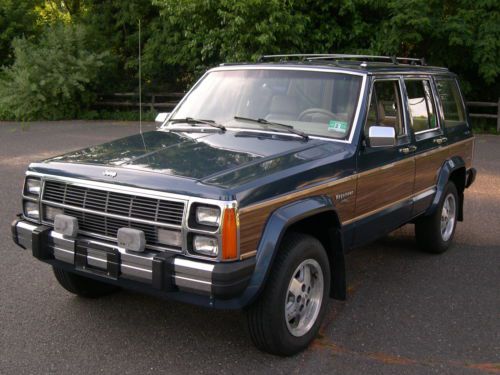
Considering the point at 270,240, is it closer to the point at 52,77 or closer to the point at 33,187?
the point at 33,187

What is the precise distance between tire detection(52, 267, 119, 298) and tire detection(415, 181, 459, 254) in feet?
10.2

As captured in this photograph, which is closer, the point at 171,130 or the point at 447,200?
Result: the point at 171,130

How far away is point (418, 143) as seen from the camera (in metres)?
5.36

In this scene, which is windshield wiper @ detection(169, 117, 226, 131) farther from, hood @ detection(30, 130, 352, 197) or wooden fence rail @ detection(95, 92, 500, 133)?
wooden fence rail @ detection(95, 92, 500, 133)

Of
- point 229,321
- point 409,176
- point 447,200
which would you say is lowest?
point 229,321

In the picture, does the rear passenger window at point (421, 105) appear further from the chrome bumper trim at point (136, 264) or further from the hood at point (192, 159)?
the chrome bumper trim at point (136, 264)

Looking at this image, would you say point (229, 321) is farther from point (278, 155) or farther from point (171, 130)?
point (171, 130)

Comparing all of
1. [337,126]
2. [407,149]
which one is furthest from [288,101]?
[407,149]

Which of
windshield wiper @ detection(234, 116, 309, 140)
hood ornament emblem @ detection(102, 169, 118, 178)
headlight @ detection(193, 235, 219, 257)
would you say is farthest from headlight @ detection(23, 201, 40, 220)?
windshield wiper @ detection(234, 116, 309, 140)

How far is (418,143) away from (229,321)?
2.35 m

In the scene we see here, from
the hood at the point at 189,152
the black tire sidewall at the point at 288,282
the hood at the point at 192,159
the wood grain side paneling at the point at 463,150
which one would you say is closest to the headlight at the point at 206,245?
the hood at the point at 192,159

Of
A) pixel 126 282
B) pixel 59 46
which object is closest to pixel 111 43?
pixel 59 46

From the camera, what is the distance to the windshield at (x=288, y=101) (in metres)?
4.65

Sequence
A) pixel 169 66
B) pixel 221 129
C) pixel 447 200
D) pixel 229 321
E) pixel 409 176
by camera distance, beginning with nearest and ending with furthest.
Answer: pixel 229 321 < pixel 221 129 < pixel 409 176 < pixel 447 200 < pixel 169 66
